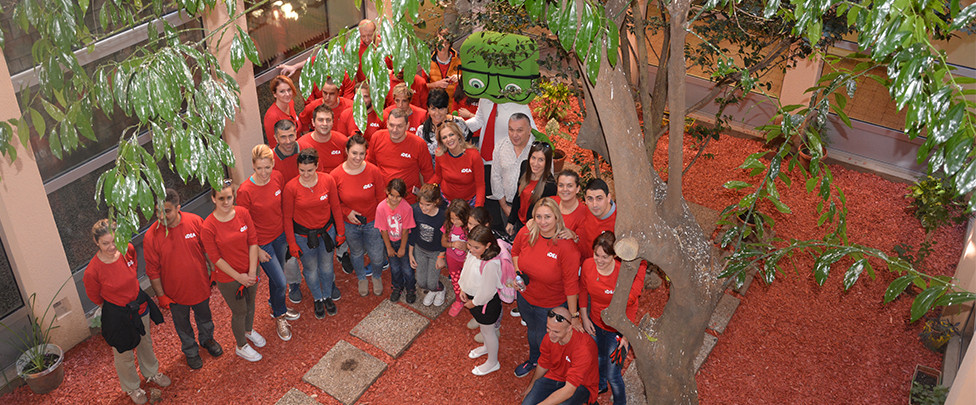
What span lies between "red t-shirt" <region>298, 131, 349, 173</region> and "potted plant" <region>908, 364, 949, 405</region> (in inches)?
241

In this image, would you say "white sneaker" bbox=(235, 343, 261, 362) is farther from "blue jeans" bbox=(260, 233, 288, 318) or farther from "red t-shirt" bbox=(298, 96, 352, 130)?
"red t-shirt" bbox=(298, 96, 352, 130)

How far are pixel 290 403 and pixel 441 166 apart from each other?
280cm

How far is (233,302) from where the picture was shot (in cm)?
678

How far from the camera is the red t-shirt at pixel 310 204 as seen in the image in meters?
7.01

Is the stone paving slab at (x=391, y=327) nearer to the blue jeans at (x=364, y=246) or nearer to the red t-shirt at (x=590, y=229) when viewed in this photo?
the blue jeans at (x=364, y=246)

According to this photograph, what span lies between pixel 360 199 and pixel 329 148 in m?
0.91

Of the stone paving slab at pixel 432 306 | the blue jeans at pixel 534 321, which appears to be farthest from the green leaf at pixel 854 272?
the stone paving slab at pixel 432 306

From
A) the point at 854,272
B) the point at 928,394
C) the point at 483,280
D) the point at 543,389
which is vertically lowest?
the point at 928,394


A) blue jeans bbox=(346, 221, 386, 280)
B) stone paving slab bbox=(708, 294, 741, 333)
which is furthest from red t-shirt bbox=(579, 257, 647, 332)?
blue jeans bbox=(346, 221, 386, 280)

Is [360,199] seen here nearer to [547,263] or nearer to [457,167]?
[457,167]

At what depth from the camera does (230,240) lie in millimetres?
6500

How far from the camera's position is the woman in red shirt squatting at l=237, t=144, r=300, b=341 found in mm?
6734

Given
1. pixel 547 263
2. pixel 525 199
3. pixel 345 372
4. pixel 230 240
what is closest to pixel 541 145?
pixel 525 199

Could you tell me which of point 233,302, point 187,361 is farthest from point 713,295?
point 187,361
